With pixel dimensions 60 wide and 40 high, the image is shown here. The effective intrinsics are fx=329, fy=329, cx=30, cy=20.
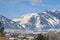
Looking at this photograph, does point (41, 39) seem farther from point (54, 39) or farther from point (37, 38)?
point (54, 39)

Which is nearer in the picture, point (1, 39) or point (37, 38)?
point (1, 39)

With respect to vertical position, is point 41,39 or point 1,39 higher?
point 1,39

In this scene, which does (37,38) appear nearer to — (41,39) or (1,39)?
(41,39)

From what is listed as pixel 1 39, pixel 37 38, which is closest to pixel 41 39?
pixel 37 38

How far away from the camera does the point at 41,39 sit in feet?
120

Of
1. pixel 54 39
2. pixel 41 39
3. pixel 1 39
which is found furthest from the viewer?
pixel 54 39

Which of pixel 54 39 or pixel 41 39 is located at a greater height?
pixel 41 39

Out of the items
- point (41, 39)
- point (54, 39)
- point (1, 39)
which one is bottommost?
point (54, 39)

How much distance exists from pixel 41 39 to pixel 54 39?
26986 millimetres

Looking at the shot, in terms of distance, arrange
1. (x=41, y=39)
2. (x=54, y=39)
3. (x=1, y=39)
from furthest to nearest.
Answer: (x=54, y=39) < (x=41, y=39) < (x=1, y=39)

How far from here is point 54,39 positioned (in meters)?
63.3

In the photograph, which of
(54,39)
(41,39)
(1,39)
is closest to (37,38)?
(41,39)

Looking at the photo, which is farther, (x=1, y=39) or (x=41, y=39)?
(x=41, y=39)

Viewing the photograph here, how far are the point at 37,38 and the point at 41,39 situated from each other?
1.53 feet
